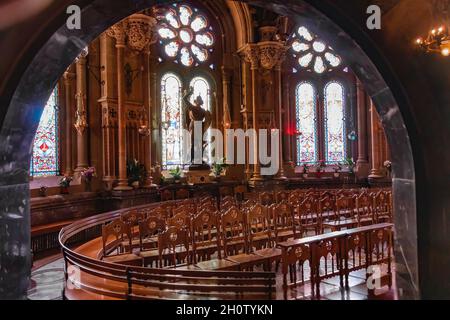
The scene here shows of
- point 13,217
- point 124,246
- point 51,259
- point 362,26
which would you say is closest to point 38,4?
point 13,217

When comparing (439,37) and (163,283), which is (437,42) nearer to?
(439,37)

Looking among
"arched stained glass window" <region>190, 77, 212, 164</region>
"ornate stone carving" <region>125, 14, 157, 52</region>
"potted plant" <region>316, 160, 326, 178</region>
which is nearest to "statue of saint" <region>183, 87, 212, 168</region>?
"arched stained glass window" <region>190, 77, 212, 164</region>

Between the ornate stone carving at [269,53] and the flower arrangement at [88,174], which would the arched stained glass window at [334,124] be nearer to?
the ornate stone carving at [269,53]

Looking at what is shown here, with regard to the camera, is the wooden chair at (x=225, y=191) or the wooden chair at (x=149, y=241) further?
the wooden chair at (x=225, y=191)

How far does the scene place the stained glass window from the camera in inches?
473

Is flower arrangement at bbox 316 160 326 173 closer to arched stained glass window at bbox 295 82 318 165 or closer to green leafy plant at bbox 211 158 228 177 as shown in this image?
arched stained glass window at bbox 295 82 318 165

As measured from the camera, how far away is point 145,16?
40.8ft

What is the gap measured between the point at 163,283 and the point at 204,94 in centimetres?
1382

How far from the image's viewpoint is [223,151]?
17500 mm

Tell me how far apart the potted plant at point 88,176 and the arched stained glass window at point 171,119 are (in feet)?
14.8

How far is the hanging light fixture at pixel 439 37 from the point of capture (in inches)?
148

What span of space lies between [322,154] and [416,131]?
16.4 meters

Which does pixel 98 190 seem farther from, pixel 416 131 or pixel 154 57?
pixel 416 131

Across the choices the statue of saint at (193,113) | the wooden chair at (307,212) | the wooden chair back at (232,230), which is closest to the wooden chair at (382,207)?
the wooden chair at (307,212)
